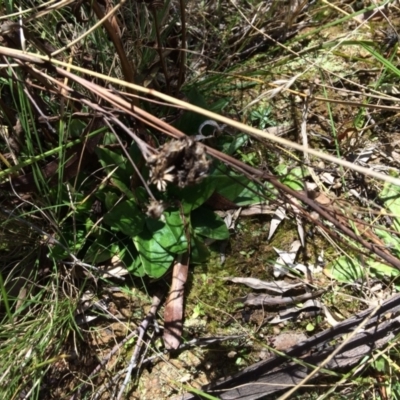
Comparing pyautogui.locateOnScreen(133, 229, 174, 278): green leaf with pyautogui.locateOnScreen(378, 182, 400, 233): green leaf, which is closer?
pyautogui.locateOnScreen(133, 229, 174, 278): green leaf

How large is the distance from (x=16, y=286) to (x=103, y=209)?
1.06 feet

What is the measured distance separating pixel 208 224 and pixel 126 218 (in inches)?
8.9

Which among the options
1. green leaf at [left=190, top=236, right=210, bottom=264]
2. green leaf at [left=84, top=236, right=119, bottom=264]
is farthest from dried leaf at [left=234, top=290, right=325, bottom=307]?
green leaf at [left=84, top=236, right=119, bottom=264]

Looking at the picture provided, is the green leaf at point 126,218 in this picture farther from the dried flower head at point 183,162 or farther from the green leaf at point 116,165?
the dried flower head at point 183,162

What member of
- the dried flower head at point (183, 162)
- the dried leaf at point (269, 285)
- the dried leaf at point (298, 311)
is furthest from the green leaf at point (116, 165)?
the dried flower head at point (183, 162)

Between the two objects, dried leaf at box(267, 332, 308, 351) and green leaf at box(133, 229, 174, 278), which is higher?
green leaf at box(133, 229, 174, 278)

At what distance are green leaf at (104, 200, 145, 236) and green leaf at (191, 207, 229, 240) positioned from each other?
16 centimetres

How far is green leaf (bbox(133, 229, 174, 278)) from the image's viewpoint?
4.55 feet

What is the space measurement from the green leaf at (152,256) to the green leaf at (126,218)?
0.11ft

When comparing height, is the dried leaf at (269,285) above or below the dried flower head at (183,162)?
below

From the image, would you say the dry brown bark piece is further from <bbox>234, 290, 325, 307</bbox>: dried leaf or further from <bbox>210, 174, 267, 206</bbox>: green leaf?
<bbox>210, 174, 267, 206</bbox>: green leaf

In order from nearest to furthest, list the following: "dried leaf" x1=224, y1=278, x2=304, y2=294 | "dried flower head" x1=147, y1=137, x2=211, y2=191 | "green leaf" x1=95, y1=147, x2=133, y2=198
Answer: "dried flower head" x1=147, y1=137, x2=211, y2=191, "green leaf" x1=95, y1=147, x2=133, y2=198, "dried leaf" x1=224, y1=278, x2=304, y2=294

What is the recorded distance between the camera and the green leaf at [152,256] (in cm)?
139

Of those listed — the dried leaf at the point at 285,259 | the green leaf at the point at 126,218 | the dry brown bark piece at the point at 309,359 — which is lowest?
the dry brown bark piece at the point at 309,359
